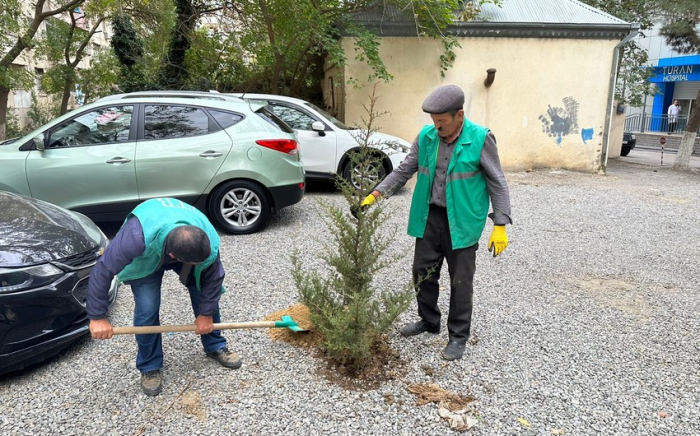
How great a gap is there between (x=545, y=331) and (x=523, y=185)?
22.7 feet

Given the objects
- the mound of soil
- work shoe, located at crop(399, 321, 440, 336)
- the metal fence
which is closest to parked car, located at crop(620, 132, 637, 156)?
the metal fence

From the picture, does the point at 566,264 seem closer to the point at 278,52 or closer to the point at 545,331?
the point at 545,331

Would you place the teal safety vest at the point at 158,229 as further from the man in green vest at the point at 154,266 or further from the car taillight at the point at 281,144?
the car taillight at the point at 281,144

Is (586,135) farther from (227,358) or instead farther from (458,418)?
(227,358)

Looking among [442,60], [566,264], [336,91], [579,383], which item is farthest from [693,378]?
[336,91]

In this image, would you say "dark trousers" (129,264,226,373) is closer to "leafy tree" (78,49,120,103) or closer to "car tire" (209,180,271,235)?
"car tire" (209,180,271,235)

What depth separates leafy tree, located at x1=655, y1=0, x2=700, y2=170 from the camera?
12422 millimetres

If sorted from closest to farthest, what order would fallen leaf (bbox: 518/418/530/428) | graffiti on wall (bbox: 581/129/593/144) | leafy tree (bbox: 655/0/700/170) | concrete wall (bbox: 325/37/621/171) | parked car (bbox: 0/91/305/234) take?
fallen leaf (bbox: 518/418/530/428)
parked car (bbox: 0/91/305/234)
concrete wall (bbox: 325/37/621/171)
graffiti on wall (bbox: 581/129/593/144)
leafy tree (bbox: 655/0/700/170)

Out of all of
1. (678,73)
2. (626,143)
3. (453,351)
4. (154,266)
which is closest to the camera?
(154,266)

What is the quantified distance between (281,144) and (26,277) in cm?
339

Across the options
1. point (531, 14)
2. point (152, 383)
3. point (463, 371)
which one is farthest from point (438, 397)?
point (531, 14)

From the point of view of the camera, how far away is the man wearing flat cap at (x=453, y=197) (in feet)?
9.61

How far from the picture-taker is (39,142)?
523 centimetres

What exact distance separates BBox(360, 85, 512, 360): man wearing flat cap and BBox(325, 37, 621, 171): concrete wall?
7.80 m
